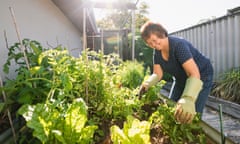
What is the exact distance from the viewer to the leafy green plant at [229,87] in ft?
12.7

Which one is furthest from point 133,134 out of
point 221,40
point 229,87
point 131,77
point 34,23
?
point 221,40

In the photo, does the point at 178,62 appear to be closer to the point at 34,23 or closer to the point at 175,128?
the point at 175,128

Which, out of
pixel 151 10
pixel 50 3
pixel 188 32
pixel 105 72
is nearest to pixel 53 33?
pixel 50 3

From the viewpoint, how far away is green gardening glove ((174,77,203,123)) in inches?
45.0

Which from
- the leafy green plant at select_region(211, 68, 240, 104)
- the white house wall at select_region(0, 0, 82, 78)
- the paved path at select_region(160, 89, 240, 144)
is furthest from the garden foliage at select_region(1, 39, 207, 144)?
the leafy green plant at select_region(211, 68, 240, 104)

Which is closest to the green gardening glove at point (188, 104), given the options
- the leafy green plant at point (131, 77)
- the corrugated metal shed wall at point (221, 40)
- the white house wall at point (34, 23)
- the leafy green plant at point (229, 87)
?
the white house wall at point (34, 23)

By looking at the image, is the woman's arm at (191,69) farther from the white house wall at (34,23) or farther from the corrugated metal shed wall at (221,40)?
the corrugated metal shed wall at (221,40)

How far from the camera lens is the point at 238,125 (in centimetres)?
313

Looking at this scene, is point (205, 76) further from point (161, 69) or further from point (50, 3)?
point (50, 3)

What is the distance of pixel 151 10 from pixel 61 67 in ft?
58.8

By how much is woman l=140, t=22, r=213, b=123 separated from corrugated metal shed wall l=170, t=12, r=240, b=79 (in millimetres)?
2704

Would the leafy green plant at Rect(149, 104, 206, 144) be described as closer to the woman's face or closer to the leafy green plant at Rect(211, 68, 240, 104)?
the woman's face

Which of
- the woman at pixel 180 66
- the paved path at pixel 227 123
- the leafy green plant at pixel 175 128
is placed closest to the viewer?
the leafy green plant at pixel 175 128

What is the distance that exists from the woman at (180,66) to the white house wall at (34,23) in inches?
24.7
